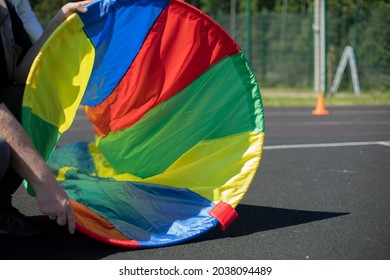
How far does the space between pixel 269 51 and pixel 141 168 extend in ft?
61.8

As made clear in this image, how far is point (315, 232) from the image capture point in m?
3.94

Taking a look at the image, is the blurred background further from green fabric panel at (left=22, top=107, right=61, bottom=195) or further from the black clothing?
green fabric panel at (left=22, top=107, right=61, bottom=195)

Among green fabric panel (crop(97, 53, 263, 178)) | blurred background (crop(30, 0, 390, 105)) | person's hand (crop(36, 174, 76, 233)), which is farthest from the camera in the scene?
blurred background (crop(30, 0, 390, 105))

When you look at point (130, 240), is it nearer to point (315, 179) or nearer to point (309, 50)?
point (315, 179)

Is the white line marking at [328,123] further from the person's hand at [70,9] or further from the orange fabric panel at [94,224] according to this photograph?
the person's hand at [70,9]

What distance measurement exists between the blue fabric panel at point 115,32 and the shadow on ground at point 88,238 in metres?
1.11

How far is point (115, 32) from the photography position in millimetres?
4109

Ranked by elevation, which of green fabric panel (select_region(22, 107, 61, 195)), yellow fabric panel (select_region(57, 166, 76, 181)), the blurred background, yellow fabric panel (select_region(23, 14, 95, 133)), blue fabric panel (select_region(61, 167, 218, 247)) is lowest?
the blurred background

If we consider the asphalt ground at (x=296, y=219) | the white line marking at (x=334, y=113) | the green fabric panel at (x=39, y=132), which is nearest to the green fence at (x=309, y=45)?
the white line marking at (x=334, y=113)

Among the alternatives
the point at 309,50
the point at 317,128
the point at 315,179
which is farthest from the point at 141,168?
the point at 309,50

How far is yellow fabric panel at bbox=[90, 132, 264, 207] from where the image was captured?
3973mm

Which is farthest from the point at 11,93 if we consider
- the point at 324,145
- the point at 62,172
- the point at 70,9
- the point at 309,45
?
the point at 309,45

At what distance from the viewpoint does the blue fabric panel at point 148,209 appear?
3.76m

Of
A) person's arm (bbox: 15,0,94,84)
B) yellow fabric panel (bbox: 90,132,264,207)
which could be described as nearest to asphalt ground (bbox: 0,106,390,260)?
yellow fabric panel (bbox: 90,132,264,207)
